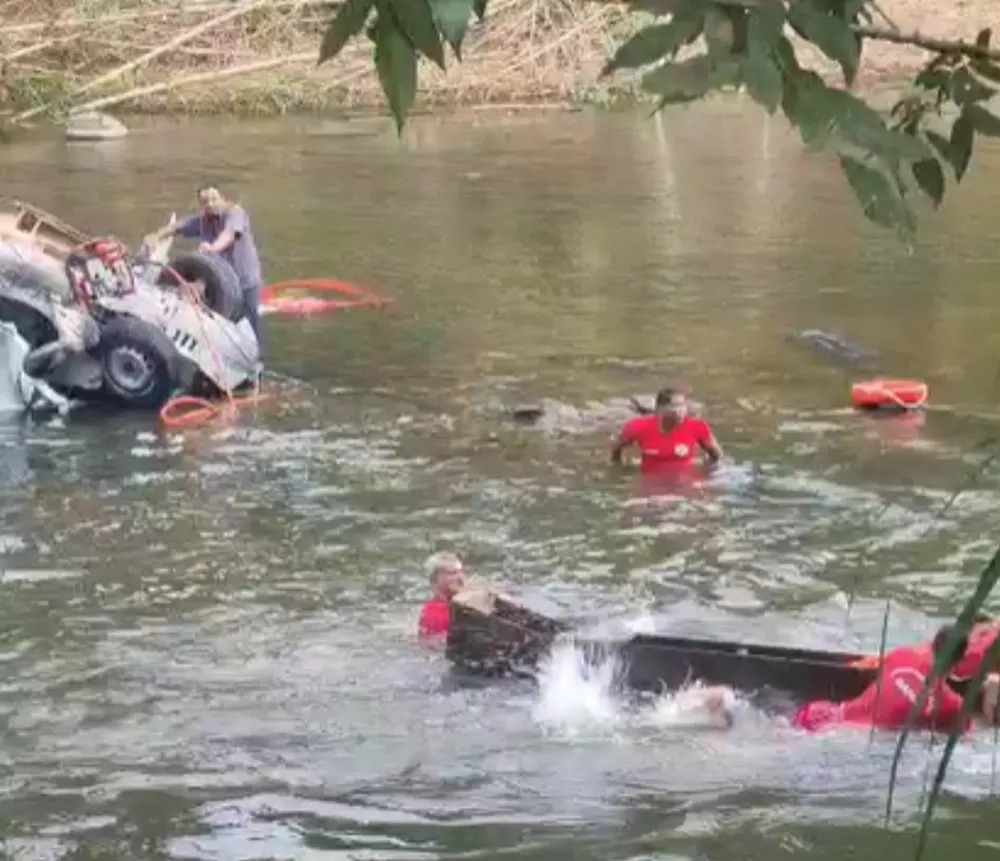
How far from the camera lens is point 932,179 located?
244 cm

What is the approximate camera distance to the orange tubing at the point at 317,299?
2014cm

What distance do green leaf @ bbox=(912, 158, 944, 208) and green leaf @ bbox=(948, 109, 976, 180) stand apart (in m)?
0.06

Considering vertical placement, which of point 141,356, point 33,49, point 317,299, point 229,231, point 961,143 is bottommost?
point 317,299

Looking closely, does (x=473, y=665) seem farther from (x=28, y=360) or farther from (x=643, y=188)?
(x=643, y=188)

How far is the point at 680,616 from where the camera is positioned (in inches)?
432

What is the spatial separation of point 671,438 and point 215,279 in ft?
15.3

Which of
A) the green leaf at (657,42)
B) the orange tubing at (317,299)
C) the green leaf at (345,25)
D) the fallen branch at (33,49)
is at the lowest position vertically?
the orange tubing at (317,299)

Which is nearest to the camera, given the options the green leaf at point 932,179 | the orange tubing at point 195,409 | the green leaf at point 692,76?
the green leaf at point 692,76

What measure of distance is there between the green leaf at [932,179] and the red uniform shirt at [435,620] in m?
7.95

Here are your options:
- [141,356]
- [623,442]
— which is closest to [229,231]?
[141,356]

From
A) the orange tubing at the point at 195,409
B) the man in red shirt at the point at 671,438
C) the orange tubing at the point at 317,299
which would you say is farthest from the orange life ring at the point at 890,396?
the orange tubing at the point at 317,299

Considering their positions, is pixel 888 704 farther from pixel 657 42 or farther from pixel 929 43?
pixel 657 42

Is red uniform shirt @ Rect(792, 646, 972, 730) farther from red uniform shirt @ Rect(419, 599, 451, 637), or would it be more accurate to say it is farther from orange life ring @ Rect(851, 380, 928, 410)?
orange life ring @ Rect(851, 380, 928, 410)

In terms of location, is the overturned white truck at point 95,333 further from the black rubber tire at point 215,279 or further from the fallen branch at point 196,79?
the fallen branch at point 196,79
